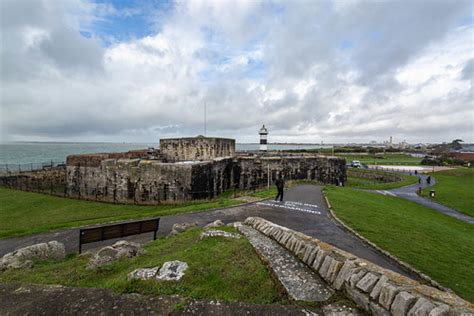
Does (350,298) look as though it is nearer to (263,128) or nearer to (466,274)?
(466,274)

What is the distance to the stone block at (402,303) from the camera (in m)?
2.93

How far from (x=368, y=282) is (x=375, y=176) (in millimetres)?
37038

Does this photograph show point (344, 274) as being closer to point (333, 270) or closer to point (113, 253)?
point (333, 270)

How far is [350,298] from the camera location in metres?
3.69

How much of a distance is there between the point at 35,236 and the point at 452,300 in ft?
36.1

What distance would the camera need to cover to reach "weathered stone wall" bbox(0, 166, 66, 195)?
84.1 feet

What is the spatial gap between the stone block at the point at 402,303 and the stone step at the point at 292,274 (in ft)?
3.19

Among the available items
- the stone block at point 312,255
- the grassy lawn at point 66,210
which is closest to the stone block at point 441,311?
the stone block at point 312,255

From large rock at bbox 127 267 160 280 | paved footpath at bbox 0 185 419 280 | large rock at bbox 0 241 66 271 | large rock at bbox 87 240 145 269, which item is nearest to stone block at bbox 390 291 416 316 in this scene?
large rock at bbox 127 267 160 280

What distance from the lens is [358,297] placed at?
11.6 ft

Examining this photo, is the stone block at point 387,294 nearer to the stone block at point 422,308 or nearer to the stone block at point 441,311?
the stone block at point 422,308

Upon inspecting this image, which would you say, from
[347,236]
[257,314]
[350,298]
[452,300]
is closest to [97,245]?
[257,314]

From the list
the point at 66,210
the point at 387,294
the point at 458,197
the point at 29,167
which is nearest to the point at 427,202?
the point at 458,197

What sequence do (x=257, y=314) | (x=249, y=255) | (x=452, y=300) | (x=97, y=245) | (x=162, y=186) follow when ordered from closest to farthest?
(x=452, y=300) → (x=257, y=314) → (x=249, y=255) → (x=97, y=245) → (x=162, y=186)
